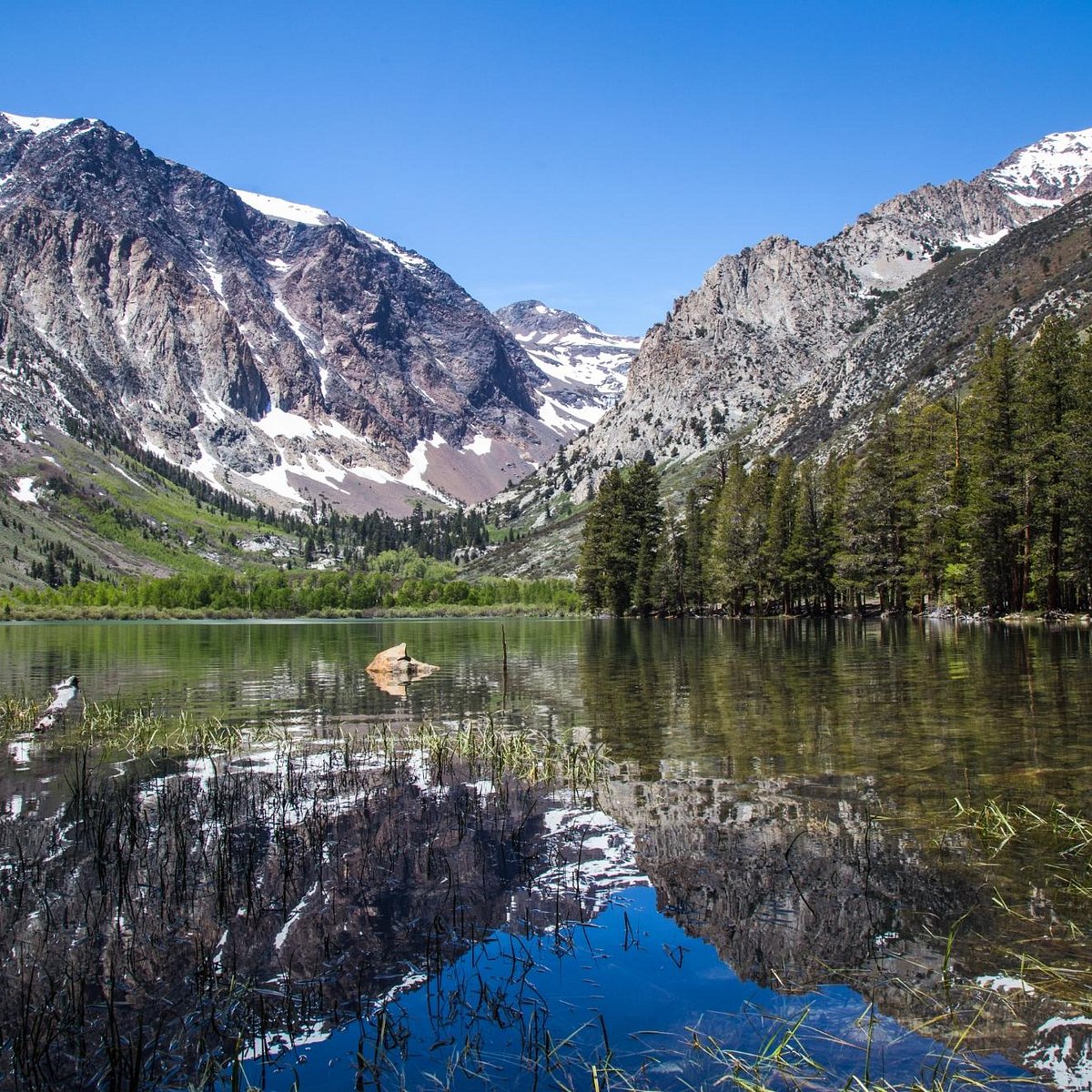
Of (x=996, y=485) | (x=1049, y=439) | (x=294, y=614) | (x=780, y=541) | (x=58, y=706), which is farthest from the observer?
(x=294, y=614)

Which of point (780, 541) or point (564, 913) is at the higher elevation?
point (780, 541)

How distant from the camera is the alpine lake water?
24.0ft

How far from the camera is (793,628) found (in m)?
80.1

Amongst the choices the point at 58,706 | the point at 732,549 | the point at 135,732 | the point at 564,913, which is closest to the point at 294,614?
the point at 732,549

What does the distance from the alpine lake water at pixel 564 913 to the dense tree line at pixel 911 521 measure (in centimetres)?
4944

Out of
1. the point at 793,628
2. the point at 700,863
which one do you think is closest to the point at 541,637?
the point at 793,628

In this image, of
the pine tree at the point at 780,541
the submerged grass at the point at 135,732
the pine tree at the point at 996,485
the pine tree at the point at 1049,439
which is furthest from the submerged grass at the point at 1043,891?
the pine tree at the point at 780,541

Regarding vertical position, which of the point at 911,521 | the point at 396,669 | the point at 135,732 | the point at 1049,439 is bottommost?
the point at 396,669

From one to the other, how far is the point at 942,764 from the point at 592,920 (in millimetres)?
10593

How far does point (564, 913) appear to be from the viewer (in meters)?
10.7

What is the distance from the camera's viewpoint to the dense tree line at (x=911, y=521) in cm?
6500

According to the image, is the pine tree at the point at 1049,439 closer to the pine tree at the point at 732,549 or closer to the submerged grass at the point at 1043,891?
the pine tree at the point at 732,549

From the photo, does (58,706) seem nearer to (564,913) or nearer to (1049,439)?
(564,913)

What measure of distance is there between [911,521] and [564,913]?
86.5 m
